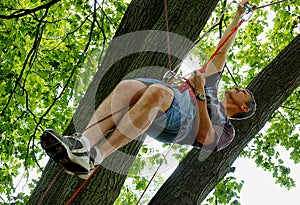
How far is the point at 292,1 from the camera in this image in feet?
23.9

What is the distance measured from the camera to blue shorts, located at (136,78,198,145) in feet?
9.93

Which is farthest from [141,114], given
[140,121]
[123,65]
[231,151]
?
[231,151]

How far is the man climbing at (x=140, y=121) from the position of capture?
2756 millimetres

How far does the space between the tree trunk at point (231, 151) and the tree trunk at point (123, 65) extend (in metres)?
0.45

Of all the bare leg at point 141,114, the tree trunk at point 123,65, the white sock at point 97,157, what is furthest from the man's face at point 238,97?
the white sock at point 97,157

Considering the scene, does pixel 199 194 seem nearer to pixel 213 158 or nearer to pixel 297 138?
pixel 213 158

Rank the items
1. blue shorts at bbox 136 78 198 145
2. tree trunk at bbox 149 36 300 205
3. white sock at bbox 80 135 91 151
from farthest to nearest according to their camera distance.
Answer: tree trunk at bbox 149 36 300 205, blue shorts at bbox 136 78 198 145, white sock at bbox 80 135 91 151

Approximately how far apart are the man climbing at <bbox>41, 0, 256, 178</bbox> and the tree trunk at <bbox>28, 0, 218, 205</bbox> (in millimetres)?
605

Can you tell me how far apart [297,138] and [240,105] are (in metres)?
3.78

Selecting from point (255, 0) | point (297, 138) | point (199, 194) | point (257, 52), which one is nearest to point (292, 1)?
point (255, 0)

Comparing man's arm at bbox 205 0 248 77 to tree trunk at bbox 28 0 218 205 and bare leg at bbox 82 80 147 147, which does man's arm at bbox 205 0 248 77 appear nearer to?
tree trunk at bbox 28 0 218 205

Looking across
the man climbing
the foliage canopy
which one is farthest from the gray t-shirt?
the foliage canopy

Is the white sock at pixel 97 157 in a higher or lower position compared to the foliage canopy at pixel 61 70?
lower

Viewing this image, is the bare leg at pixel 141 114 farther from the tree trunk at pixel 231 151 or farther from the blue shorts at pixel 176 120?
the tree trunk at pixel 231 151
